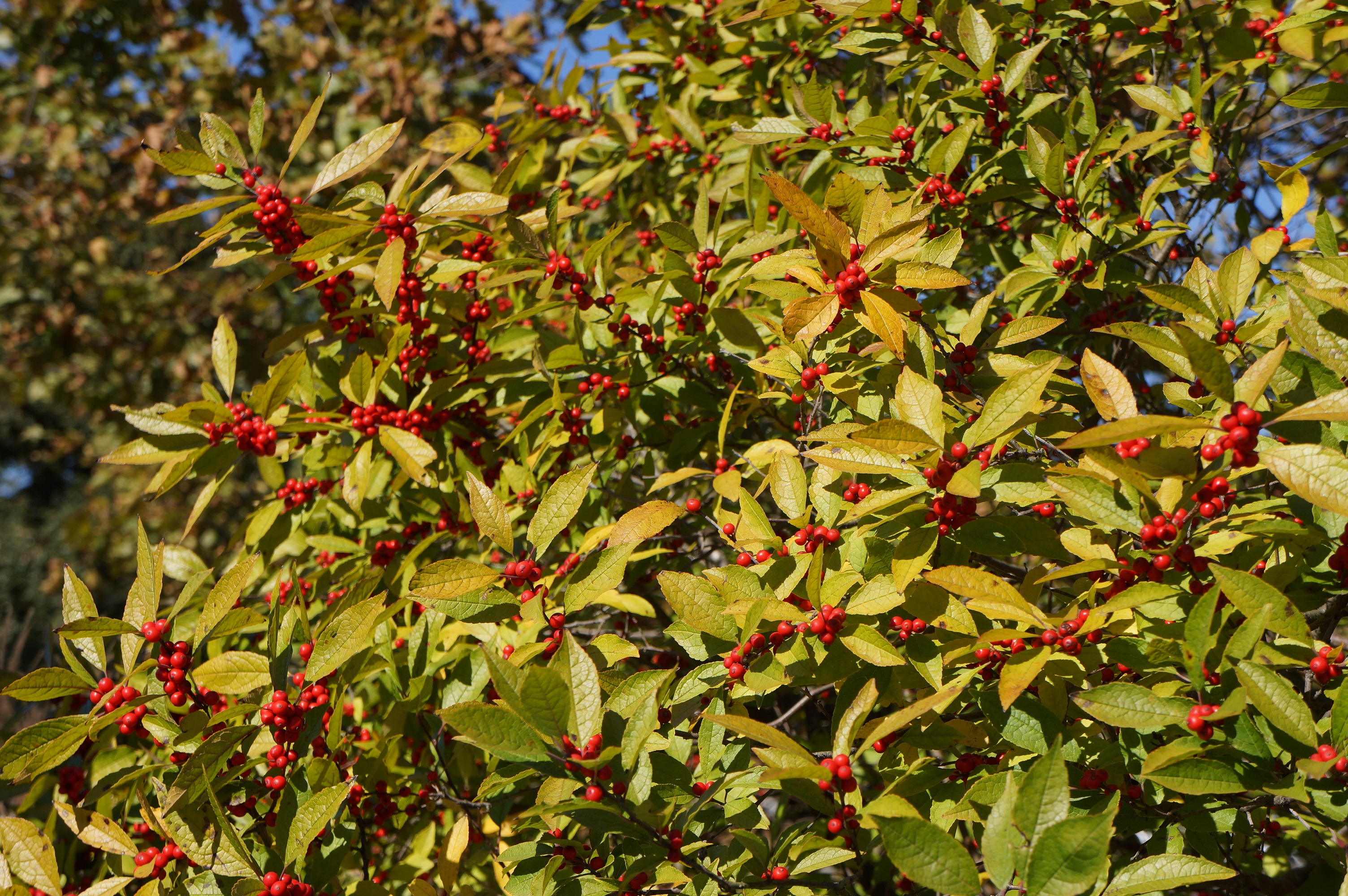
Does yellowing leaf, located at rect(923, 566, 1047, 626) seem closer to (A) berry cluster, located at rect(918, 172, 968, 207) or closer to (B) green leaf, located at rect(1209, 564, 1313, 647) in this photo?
(B) green leaf, located at rect(1209, 564, 1313, 647)

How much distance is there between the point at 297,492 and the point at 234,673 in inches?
31.8

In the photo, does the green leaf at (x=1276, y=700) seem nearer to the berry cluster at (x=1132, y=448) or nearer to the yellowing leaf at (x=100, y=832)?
the berry cluster at (x=1132, y=448)

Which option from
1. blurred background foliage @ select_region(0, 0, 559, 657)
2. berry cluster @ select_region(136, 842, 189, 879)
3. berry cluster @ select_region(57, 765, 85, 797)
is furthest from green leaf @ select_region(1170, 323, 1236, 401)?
blurred background foliage @ select_region(0, 0, 559, 657)

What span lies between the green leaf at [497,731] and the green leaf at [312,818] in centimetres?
42

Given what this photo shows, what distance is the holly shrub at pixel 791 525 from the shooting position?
4.26 ft

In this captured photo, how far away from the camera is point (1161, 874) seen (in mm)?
1202

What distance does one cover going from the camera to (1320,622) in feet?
5.29

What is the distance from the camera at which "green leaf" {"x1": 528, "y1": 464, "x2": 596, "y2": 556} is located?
1.67 metres

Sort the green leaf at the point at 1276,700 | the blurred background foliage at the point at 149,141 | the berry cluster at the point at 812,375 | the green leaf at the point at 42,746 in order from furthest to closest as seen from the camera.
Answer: the blurred background foliage at the point at 149,141, the berry cluster at the point at 812,375, the green leaf at the point at 42,746, the green leaf at the point at 1276,700

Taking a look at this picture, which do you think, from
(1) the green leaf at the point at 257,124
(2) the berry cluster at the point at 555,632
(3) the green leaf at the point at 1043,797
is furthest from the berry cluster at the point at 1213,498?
(1) the green leaf at the point at 257,124

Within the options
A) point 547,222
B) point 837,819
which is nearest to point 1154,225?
point 547,222

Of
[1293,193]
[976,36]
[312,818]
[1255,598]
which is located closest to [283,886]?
[312,818]

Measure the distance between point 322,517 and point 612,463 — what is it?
36.5 inches

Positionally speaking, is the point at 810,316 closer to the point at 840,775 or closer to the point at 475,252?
the point at 840,775
